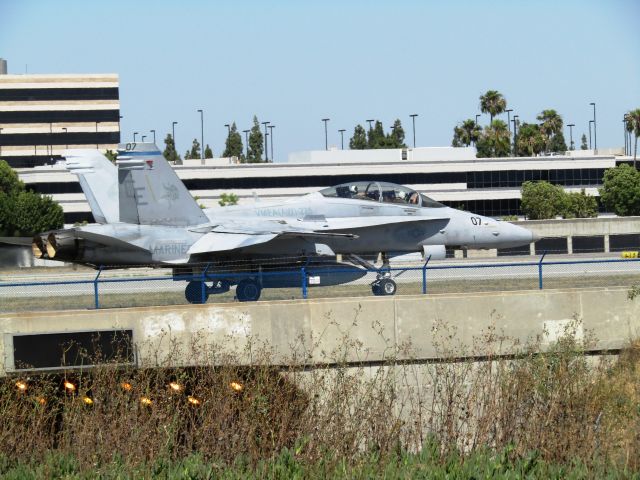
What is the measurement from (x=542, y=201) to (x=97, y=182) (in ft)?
199

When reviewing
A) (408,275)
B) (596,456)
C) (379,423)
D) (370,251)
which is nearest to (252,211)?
(370,251)

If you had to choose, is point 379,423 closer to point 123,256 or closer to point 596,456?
point 596,456

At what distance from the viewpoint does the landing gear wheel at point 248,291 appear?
2503cm

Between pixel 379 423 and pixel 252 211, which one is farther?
pixel 252 211

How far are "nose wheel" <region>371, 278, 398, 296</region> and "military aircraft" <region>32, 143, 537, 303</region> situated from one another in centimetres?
3

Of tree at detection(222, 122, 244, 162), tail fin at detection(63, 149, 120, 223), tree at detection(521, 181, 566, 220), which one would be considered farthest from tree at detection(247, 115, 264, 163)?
tail fin at detection(63, 149, 120, 223)

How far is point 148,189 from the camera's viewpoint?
27203mm

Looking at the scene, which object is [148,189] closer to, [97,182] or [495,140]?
[97,182]

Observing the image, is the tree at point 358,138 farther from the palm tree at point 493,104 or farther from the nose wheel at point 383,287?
the nose wheel at point 383,287

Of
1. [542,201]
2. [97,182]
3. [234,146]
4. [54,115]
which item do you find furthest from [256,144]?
[97,182]

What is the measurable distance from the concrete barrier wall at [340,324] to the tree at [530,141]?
94.4 meters

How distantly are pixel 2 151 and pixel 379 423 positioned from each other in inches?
4564

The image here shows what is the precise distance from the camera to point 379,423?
16750mm

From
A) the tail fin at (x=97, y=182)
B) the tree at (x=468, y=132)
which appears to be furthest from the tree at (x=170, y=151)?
the tail fin at (x=97, y=182)
